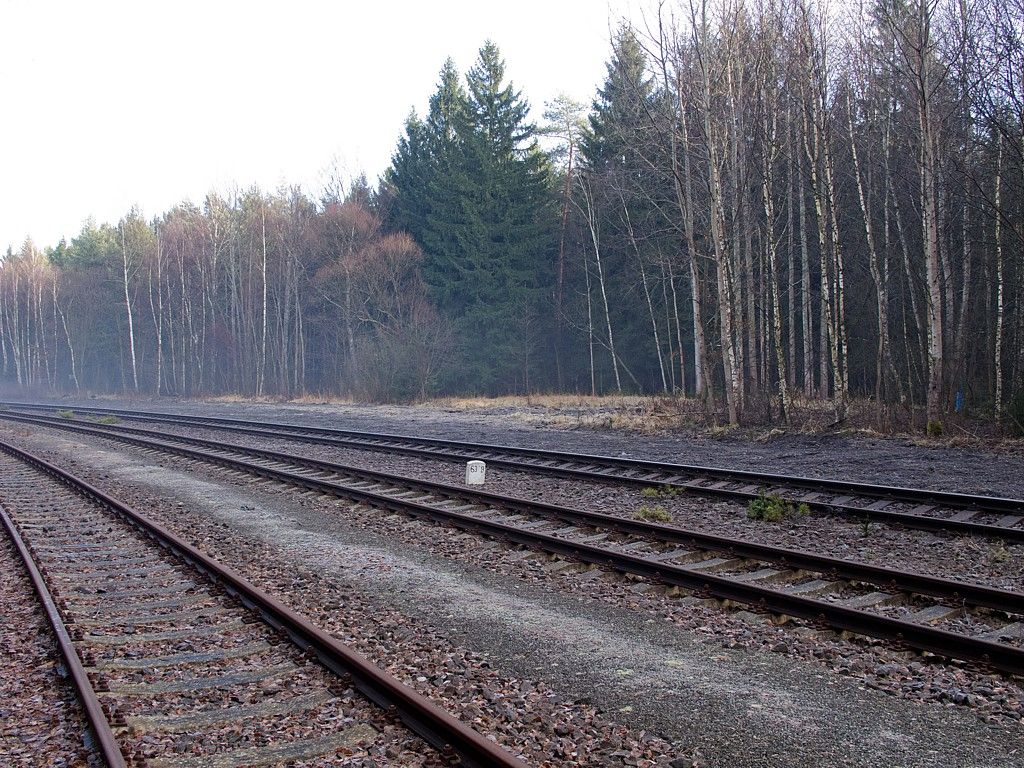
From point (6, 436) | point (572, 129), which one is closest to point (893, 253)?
point (572, 129)

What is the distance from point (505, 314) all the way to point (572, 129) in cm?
1259

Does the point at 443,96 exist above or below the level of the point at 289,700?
above

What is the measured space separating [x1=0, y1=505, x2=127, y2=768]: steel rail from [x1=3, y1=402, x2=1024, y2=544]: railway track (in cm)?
781

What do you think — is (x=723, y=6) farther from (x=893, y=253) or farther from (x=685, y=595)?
(x=685, y=595)

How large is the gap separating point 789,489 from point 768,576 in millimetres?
4601

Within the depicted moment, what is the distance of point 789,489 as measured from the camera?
11977 millimetres

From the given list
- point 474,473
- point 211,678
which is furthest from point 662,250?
point 211,678

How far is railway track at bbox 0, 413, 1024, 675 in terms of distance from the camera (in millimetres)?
5957

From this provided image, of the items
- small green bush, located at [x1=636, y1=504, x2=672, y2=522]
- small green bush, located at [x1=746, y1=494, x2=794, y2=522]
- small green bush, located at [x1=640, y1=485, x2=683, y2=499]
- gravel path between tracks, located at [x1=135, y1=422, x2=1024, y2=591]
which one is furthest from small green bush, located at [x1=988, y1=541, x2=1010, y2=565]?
small green bush, located at [x1=640, y1=485, x2=683, y2=499]

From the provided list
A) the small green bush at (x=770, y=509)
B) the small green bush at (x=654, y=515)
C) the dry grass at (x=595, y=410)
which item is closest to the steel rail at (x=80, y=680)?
the small green bush at (x=654, y=515)

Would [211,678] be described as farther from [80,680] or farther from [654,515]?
[654,515]

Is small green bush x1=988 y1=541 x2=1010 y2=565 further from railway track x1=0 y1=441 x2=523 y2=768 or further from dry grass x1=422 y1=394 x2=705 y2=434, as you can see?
dry grass x1=422 y1=394 x2=705 y2=434

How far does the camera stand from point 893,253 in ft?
106

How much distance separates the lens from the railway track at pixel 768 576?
5957mm
